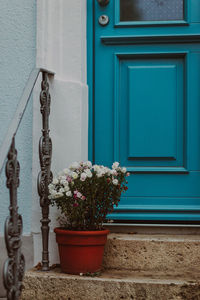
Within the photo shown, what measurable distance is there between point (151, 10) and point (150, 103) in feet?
2.02

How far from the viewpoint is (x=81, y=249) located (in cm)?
247

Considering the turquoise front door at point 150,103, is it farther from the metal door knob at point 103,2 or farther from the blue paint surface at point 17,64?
the blue paint surface at point 17,64

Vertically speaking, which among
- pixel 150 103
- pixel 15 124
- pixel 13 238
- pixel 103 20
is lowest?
pixel 13 238

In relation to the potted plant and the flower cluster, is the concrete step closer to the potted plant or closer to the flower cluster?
the potted plant

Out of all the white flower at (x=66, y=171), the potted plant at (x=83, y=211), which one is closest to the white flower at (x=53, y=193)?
the potted plant at (x=83, y=211)

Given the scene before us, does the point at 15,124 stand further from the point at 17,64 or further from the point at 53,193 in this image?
the point at 17,64

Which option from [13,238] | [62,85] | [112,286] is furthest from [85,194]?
[62,85]

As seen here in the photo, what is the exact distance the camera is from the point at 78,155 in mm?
2832

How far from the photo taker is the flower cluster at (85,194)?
8.11 ft

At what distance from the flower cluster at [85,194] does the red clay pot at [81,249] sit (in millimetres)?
77

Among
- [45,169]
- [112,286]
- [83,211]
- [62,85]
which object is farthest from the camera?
[62,85]

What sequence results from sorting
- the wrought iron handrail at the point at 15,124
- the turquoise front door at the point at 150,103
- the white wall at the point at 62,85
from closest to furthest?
the wrought iron handrail at the point at 15,124 → the white wall at the point at 62,85 → the turquoise front door at the point at 150,103

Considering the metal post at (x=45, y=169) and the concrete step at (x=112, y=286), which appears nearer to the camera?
the concrete step at (x=112, y=286)

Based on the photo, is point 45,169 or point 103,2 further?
point 103,2
